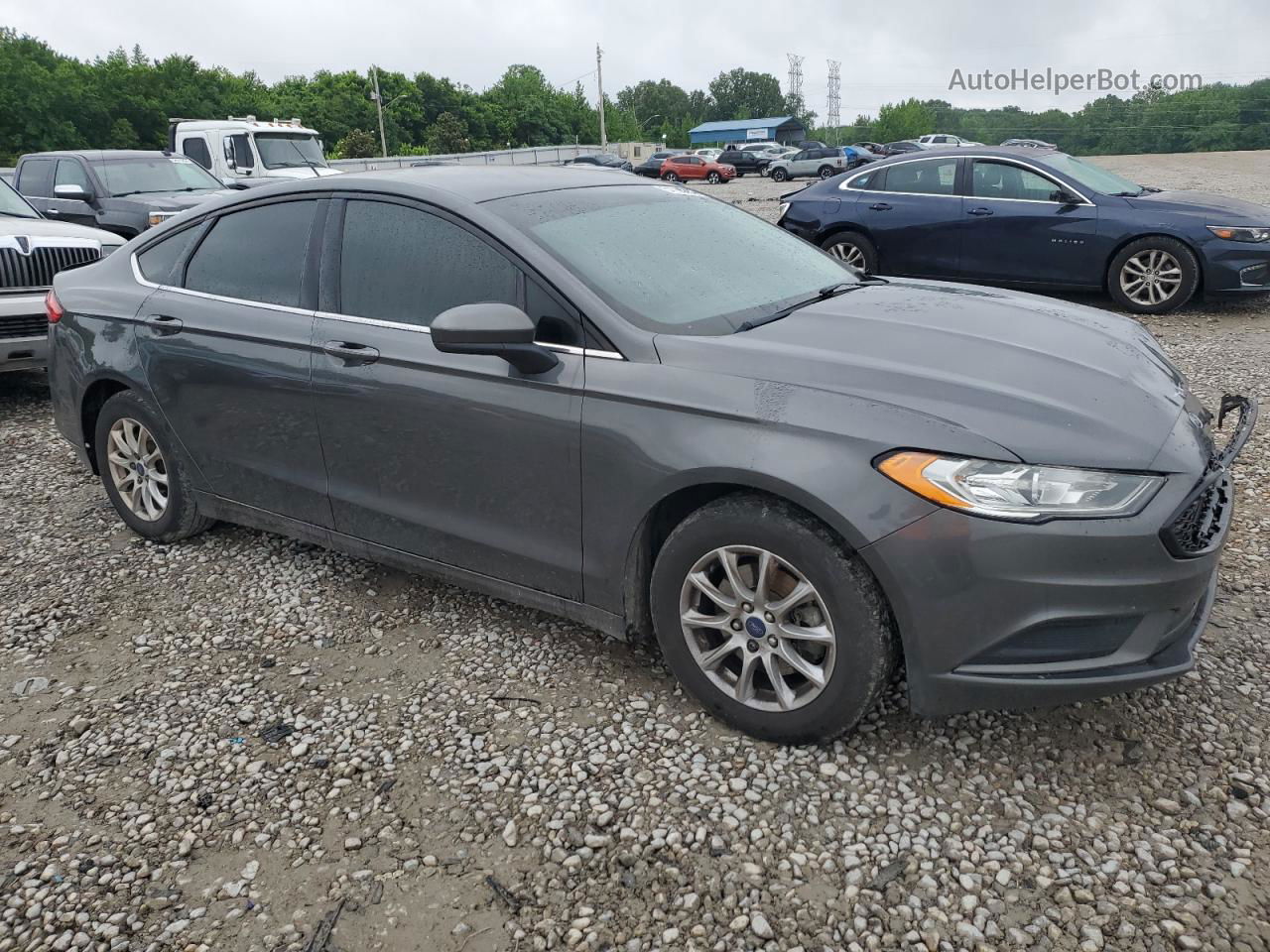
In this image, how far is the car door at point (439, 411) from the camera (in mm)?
3053

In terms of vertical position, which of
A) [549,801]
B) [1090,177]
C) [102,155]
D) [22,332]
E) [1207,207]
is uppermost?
[102,155]

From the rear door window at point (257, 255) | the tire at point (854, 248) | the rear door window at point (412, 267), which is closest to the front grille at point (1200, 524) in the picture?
the rear door window at point (412, 267)

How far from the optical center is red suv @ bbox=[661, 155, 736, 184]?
3997cm

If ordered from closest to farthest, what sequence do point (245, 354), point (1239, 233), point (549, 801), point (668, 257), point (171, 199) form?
point (549, 801), point (668, 257), point (245, 354), point (1239, 233), point (171, 199)

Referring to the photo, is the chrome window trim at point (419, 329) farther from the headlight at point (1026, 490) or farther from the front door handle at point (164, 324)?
the headlight at point (1026, 490)

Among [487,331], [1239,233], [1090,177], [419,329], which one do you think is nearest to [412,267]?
[419,329]

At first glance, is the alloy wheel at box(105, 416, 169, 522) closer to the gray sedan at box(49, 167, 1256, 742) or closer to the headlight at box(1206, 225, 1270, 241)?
the gray sedan at box(49, 167, 1256, 742)

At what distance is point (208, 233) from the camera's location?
4.08m

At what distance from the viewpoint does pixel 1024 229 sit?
28.7ft

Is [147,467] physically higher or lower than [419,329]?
lower

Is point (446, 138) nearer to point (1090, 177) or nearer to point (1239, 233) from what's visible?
point (1090, 177)

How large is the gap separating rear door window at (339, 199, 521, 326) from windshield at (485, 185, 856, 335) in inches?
7.0

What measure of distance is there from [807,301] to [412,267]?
142cm

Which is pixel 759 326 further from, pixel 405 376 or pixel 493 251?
pixel 405 376
